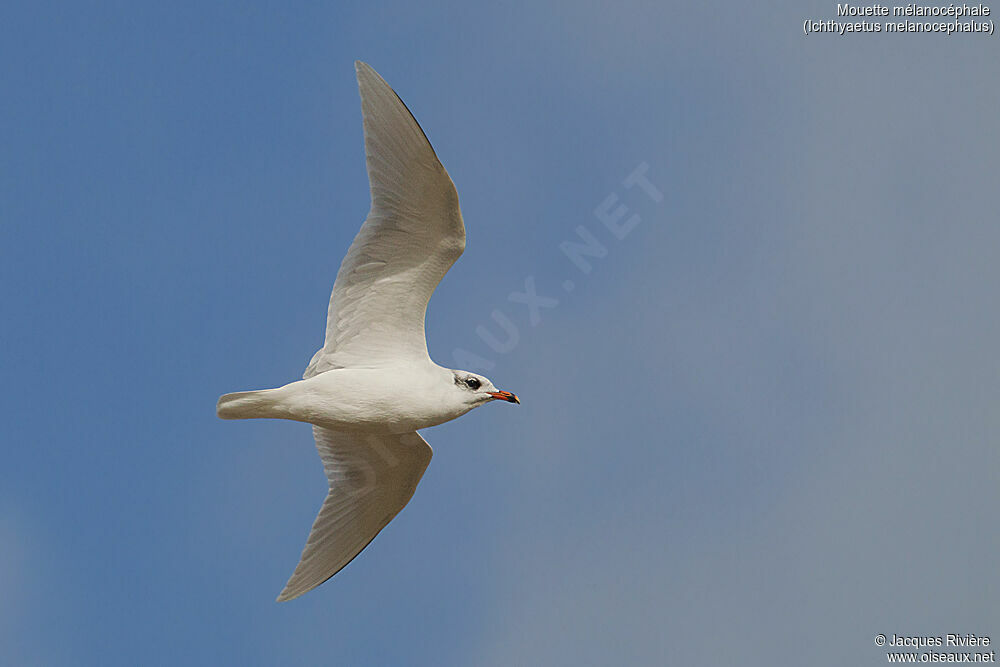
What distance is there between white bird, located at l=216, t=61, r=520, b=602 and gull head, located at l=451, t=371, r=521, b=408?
0.01 metres

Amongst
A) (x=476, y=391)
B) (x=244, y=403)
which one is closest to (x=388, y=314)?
(x=476, y=391)

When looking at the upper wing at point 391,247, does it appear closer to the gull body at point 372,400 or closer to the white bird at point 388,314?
the white bird at point 388,314

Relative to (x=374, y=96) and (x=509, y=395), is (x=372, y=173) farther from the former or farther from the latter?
(x=509, y=395)

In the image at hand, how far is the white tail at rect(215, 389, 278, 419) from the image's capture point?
1248 cm

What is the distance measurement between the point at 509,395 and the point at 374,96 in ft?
12.3

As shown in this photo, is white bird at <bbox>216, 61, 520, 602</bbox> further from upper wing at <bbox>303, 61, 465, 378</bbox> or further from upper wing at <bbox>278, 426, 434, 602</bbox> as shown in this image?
upper wing at <bbox>278, 426, 434, 602</bbox>

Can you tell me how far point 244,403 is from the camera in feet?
41.0

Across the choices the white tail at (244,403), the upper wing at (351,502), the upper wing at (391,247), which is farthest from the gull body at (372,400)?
the upper wing at (351,502)

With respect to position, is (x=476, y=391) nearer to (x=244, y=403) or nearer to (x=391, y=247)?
(x=391, y=247)

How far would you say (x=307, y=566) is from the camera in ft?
47.5

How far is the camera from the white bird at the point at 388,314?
12.6 m

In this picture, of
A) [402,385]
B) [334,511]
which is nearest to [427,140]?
[402,385]

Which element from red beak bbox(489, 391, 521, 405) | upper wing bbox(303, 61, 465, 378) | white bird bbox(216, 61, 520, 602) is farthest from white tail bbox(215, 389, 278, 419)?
red beak bbox(489, 391, 521, 405)

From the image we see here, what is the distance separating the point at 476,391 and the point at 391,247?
1.93 metres
